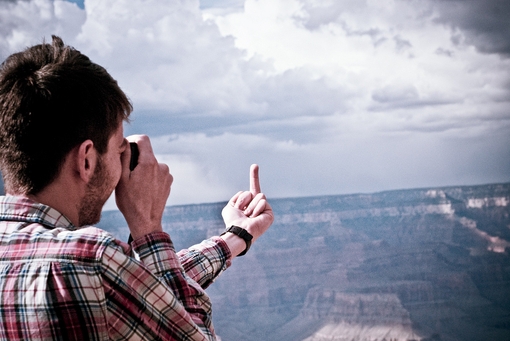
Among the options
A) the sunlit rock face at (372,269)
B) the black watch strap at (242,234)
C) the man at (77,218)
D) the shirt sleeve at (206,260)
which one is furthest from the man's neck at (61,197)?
the sunlit rock face at (372,269)

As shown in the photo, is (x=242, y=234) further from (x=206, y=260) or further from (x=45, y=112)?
(x=45, y=112)

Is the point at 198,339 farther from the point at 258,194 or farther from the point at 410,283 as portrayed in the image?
the point at 410,283

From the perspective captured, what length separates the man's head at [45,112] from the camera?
72 cm

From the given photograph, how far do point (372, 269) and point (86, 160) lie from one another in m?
43.0

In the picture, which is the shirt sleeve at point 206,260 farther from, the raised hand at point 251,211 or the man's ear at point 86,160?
the man's ear at point 86,160

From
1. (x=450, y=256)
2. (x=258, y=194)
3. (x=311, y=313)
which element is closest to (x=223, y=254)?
(x=258, y=194)

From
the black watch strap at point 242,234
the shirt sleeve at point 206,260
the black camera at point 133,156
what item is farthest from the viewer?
the black watch strap at point 242,234

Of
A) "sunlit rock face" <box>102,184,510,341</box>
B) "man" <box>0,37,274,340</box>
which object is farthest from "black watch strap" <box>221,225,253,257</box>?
"sunlit rock face" <box>102,184,510,341</box>

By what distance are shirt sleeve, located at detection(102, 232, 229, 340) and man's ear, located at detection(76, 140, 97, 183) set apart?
107 millimetres

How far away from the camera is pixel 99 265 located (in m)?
0.67

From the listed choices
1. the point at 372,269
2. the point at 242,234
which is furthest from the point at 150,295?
the point at 372,269

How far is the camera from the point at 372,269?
4250cm

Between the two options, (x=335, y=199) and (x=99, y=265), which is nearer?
A: (x=99, y=265)

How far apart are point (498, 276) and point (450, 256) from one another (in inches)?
163
